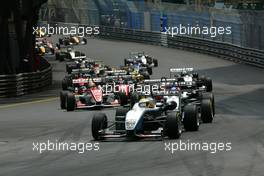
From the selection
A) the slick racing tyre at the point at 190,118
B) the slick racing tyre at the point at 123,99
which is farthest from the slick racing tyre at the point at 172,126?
the slick racing tyre at the point at 123,99

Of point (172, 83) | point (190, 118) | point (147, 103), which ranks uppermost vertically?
point (147, 103)

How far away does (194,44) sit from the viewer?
165 ft

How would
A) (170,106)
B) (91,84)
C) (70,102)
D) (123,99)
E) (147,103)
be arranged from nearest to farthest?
(147,103) < (170,106) < (70,102) < (123,99) < (91,84)

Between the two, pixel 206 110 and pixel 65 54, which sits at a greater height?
pixel 206 110

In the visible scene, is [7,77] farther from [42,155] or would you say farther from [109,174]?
[109,174]

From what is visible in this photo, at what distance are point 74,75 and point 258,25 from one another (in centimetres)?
1413

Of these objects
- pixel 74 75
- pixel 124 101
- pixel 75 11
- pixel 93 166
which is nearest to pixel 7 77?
pixel 74 75

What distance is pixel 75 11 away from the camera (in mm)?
72438

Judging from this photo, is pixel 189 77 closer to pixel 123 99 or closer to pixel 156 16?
pixel 123 99

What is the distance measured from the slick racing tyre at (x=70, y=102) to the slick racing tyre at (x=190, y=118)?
657 centimetres

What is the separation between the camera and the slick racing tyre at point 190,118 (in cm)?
1773

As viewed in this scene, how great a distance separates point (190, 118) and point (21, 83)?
15.5m

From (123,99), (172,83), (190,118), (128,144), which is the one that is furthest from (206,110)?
(123,99)

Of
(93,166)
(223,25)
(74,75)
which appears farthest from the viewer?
(223,25)
